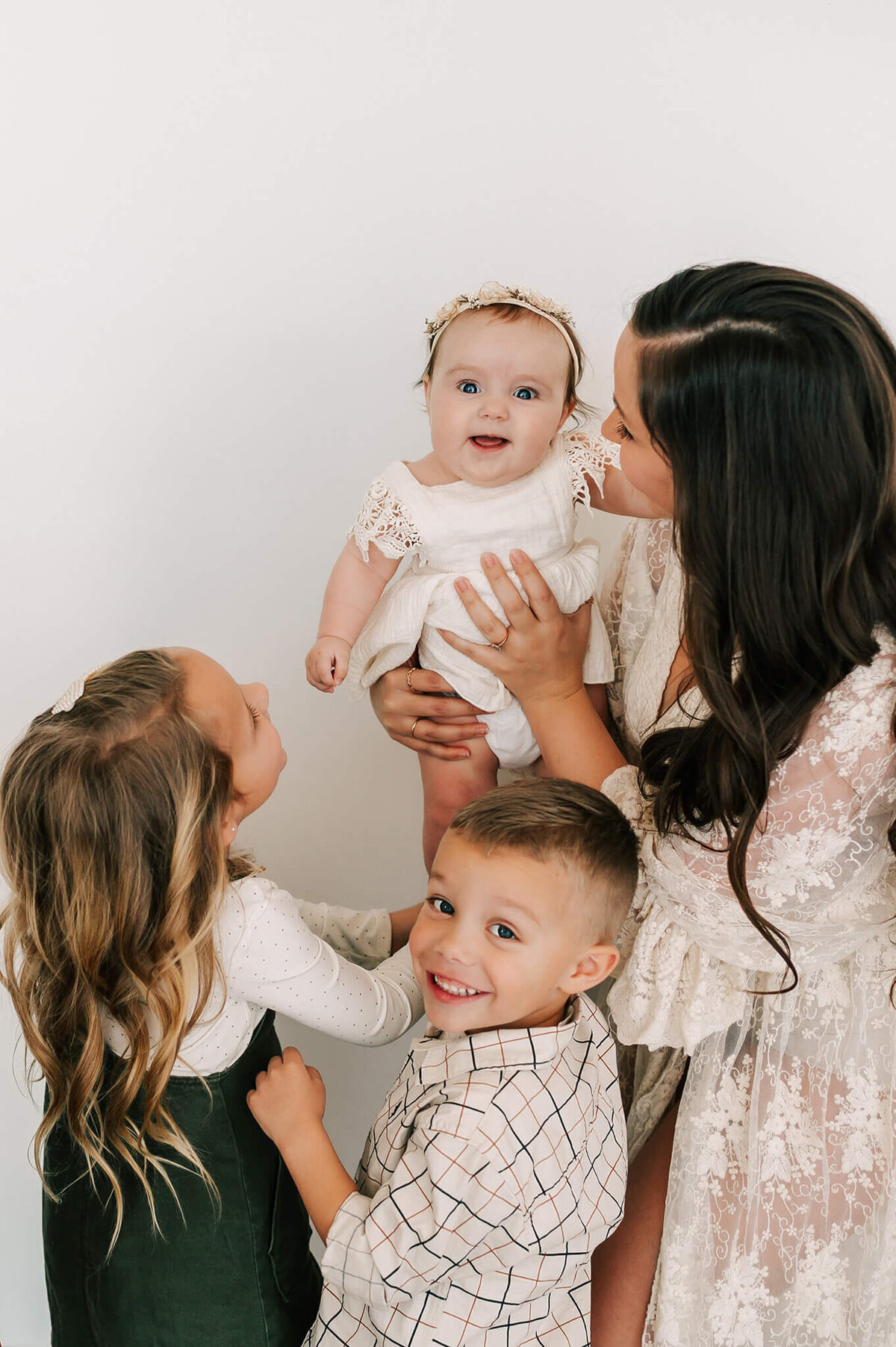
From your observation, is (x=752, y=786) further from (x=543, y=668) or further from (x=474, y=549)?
(x=474, y=549)

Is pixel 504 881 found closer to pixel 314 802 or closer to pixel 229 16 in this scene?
pixel 314 802

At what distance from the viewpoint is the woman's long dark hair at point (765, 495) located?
3.34ft

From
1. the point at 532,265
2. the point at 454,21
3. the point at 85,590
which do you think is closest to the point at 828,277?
the point at 532,265

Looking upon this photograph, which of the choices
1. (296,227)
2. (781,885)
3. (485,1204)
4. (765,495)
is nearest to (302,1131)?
(485,1204)

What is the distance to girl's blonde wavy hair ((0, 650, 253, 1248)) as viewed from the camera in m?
1.16

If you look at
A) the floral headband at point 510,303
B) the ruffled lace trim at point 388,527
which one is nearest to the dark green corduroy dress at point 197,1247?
the ruffled lace trim at point 388,527

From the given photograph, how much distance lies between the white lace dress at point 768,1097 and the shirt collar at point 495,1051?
Answer: 14 centimetres

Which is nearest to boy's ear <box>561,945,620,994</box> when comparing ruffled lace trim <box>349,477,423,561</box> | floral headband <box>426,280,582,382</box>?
ruffled lace trim <box>349,477,423,561</box>

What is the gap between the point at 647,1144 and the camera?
4.66 feet

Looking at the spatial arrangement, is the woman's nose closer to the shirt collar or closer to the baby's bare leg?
the baby's bare leg

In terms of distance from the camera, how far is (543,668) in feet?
4.63

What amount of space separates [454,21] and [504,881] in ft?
4.27

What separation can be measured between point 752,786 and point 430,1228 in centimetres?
57

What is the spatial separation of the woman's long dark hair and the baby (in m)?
0.28
